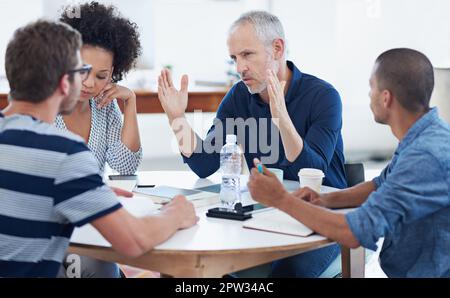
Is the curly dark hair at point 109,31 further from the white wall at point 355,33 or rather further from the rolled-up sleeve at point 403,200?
the white wall at point 355,33

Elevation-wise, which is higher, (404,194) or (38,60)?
(38,60)

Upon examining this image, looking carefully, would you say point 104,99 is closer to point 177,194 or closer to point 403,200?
point 177,194

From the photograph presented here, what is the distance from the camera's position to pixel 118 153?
2.49 metres

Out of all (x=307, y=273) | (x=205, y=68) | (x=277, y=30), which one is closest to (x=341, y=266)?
(x=307, y=273)

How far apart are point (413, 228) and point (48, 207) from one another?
37.8 inches

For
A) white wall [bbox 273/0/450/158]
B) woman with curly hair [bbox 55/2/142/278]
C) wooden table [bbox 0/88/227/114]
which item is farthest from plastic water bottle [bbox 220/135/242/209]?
white wall [bbox 273/0/450/158]

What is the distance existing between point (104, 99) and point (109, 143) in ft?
0.58

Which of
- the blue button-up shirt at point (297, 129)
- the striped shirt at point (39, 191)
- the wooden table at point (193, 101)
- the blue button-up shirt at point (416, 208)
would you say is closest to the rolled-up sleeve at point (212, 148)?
the blue button-up shirt at point (297, 129)

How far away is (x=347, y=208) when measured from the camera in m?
1.98

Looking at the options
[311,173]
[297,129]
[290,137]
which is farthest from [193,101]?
[311,173]

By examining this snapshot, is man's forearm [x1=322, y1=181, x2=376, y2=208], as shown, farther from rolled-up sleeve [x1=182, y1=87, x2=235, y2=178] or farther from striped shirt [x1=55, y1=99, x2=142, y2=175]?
striped shirt [x1=55, y1=99, x2=142, y2=175]

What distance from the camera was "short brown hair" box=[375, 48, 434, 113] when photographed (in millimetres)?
1714

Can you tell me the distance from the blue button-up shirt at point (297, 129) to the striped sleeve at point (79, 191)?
106cm
